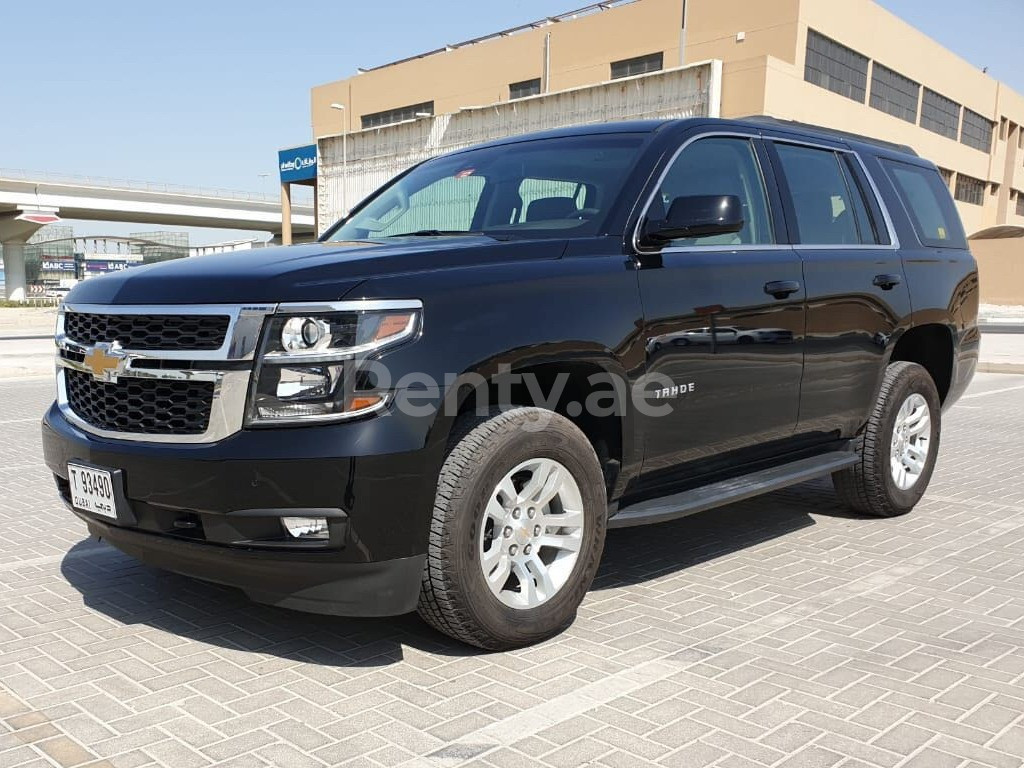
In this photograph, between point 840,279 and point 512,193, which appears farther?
point 840,279

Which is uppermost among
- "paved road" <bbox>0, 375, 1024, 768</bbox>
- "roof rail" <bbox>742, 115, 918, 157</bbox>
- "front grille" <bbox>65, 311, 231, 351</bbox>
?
"roof rail" <bbox>742, 115, 918, 157</bbox>

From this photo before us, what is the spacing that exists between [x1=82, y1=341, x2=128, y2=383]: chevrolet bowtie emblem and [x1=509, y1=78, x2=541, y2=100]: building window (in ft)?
152

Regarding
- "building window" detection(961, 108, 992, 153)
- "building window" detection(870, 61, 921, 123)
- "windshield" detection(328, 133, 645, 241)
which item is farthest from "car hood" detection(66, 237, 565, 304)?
"building window" detection(961, 108, 992, 153)

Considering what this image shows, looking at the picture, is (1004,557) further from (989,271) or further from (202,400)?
(989,271)

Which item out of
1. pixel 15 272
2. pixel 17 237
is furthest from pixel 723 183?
pixel 15 272

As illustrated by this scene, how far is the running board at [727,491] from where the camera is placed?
388 centimetres

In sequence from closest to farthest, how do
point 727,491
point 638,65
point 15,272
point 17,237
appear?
point 727,491 → point 638,65 → point 17,237 → point 15,272

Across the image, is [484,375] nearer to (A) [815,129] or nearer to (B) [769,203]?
(B) [769,203]

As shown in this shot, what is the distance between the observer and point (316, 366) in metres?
3.01

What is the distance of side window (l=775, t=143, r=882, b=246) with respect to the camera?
488 centimetres

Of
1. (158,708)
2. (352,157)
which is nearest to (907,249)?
(158,708)

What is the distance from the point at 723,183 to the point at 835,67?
128 ft

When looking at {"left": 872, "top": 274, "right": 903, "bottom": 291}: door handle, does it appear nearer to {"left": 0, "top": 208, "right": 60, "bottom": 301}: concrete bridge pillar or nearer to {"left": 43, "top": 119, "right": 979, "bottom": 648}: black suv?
{"left": 43, "top": 119, "right": 979, "bottom": 648}: black suv

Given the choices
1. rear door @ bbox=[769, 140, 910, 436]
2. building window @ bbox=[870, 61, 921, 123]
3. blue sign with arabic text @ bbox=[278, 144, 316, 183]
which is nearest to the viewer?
rear door @ bbox=[769, 140, 910, 436]
